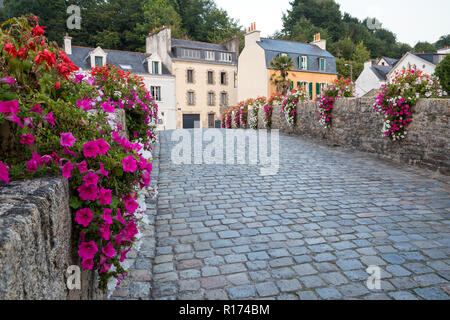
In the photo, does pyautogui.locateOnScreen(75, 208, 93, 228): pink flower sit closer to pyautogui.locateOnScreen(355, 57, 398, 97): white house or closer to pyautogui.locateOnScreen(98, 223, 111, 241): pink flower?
pyautogui.locateOnScreen(98, 223, 111, 241): pink flower

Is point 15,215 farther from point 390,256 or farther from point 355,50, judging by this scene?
point 355,50

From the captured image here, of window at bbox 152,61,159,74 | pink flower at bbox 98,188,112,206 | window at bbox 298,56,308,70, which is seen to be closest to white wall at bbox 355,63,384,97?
window at bbox 298,56,308,70

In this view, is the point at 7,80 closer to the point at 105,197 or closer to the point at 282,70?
the point at 105,197

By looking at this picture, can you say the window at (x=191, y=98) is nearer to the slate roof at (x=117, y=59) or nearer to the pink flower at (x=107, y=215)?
the slate roof at (x=117, y=59)

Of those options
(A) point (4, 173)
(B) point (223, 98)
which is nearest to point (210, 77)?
(B) point (223, 98)

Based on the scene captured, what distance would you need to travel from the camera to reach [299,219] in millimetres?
4461

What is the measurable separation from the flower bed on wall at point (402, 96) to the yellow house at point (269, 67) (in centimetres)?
2532

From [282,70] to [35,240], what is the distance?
32.8 meters

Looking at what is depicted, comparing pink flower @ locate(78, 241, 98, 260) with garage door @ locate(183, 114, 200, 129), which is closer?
pink flower @ locate(78, 241, 98, 260)

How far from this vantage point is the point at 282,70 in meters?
32.5

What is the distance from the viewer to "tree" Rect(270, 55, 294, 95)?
31875 mm

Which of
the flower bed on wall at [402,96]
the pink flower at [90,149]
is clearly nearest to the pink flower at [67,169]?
the pink flower at [90,149]

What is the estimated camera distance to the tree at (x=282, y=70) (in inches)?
1255

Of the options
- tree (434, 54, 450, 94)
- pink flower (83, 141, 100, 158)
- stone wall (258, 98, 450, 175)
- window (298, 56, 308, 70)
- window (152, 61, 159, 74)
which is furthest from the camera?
window (298, 56, 308, 70)
